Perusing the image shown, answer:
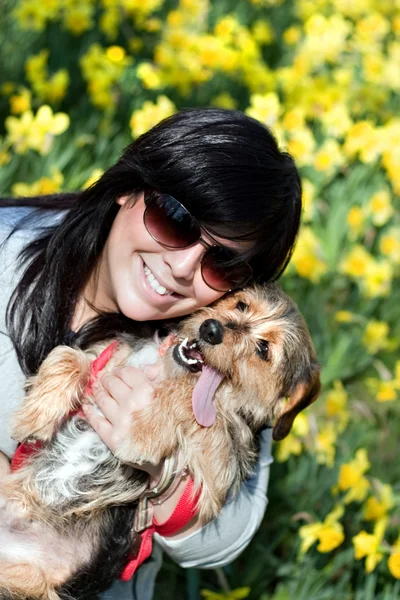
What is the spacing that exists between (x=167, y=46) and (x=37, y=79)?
0.86 meters

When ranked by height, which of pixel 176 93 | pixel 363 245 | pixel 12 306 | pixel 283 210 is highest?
pixel 283 210

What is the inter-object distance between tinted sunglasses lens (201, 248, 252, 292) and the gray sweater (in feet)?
1.88

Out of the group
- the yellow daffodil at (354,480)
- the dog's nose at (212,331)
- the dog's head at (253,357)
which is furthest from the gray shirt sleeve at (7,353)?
the yellow daffodil at (354,480)

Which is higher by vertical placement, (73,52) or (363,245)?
(73,52)

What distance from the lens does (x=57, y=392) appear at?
219cm

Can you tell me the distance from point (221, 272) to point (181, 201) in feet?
0.74

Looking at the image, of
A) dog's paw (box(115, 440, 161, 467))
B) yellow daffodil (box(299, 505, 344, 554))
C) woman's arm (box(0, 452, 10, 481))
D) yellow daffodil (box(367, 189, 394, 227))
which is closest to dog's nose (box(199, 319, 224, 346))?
dog's paw (box(115, 440, 161, 467))

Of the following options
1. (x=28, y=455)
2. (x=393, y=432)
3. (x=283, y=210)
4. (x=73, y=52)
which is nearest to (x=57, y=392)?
(x=28, y=455)

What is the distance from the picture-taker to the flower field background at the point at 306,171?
293 cm

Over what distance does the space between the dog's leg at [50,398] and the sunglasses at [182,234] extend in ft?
1.45

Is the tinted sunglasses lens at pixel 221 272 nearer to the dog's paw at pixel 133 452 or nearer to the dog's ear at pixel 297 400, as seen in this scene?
the dog's ear at pixel 297 400

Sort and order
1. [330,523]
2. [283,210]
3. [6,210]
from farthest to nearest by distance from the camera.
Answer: [330,523] < [6,210] < [283,210]

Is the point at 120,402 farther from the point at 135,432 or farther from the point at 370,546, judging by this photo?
the point at 370,546

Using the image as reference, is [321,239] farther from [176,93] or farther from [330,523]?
[330,523]
